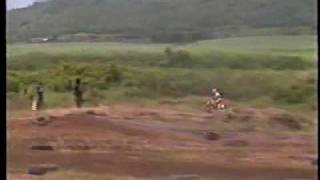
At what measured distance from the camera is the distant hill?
0.95 m

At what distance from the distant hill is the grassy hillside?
21 millimetres

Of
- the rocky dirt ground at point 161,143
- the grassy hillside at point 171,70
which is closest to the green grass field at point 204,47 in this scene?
the grassy hillside at point 171,70

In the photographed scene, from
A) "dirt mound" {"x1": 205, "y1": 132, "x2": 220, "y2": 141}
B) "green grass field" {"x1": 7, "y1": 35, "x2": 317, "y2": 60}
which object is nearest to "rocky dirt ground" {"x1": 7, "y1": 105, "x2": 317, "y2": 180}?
"dirt mound" {"x1": 205, "y1": 132, "x2": 220, "y2": 141}

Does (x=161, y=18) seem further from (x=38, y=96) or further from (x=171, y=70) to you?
(x=38, y=96)

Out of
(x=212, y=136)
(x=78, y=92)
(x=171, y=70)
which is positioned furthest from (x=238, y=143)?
(x=78, y=92)

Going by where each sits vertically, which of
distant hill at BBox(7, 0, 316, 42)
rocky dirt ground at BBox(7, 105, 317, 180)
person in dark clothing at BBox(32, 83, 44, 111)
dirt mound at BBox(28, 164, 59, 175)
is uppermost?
distant hill at BBox(7, 0, 316, 42)

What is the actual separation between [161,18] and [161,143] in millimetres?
232

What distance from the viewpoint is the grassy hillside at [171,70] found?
95cm

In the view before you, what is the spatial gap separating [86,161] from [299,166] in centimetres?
40

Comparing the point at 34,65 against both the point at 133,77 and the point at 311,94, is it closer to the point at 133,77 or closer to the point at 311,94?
the point at 133,77

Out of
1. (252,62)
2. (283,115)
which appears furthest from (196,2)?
(283,115)

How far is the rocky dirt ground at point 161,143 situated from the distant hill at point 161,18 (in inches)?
5.7

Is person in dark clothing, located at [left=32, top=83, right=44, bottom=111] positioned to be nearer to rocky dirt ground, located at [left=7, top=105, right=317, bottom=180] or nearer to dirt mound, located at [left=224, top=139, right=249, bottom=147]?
rocky dirt ground, located at [left=7, top=105, right=317, bottom=180]

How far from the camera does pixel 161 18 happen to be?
96 centimetres
